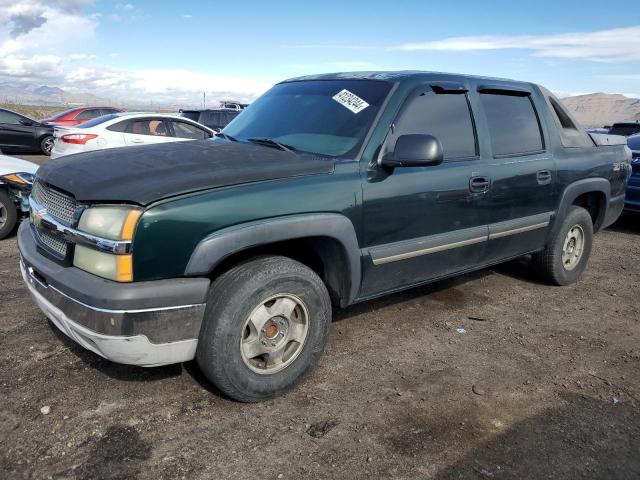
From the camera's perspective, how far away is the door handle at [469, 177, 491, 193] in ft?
12.3

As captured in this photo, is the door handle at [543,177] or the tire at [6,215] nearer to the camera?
the door handle at [543,177]

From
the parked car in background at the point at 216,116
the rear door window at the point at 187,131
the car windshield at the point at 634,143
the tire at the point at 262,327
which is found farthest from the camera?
the parked car in background at the point at 216,116

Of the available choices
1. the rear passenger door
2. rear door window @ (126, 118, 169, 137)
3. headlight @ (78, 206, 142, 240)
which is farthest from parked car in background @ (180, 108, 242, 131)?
headlight @ (78, 206, 142, 240)

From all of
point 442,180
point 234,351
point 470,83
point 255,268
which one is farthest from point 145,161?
point 470,83

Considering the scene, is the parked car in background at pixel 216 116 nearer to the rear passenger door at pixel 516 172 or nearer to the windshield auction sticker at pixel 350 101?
the rear passenger door at pixel 516 172

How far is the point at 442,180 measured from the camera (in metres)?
3.55

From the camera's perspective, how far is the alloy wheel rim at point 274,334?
2834mm

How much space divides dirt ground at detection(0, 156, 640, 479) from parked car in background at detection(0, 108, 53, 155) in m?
13.1

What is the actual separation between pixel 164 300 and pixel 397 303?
2.51m

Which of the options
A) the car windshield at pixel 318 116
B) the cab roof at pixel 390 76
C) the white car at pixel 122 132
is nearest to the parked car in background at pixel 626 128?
the white car at pixel 122 132

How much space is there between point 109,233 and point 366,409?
164 centimetres

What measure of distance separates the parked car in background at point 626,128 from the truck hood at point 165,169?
1041 cm

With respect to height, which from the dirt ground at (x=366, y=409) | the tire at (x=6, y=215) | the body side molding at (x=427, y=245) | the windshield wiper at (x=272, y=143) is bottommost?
the dirt ground at (x=366, y=409)

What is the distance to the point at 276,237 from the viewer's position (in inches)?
108
